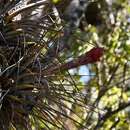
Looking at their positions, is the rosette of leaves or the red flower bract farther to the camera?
the red flower bract

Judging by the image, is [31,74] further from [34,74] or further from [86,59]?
[86,59]

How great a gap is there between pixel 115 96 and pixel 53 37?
2.46 metres

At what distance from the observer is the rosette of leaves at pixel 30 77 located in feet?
6.68

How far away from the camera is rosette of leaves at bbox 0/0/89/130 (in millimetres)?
2037

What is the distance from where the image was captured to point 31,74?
206 centimetres

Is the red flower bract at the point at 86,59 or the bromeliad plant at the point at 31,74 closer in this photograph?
the bromeliad plant at the point at 31,74

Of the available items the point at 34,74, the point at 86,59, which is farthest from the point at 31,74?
the point at 86,59

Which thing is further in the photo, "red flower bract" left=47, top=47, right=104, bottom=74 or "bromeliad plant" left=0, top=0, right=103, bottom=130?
"red flower bract" left=47, top=47, right=104, bottom=74

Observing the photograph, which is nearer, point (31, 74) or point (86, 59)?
point (31, 74)

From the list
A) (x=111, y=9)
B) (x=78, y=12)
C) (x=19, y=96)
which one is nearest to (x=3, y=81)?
(x=19, y=96)

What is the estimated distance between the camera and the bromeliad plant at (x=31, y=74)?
2039 millimetres

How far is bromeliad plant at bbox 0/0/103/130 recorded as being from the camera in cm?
204

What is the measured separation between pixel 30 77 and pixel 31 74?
22mm

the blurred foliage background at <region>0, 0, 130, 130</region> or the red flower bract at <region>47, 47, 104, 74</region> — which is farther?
the red flower bract at <region>47, 47, 104, 74</region>
